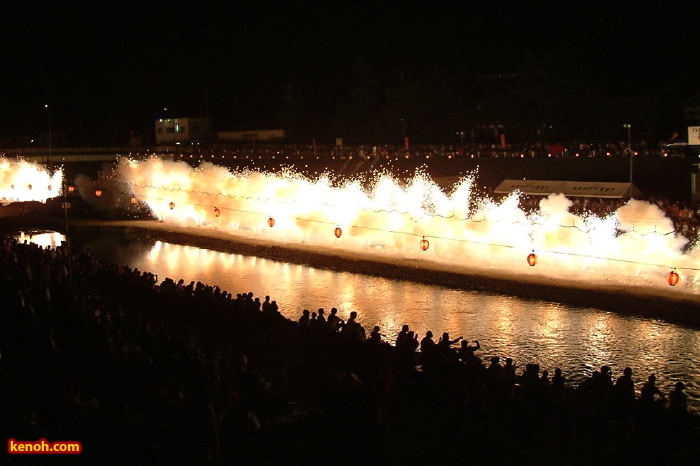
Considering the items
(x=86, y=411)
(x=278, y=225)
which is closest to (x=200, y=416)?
(x=86, y=411)

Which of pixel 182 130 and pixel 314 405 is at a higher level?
pixel 182 130

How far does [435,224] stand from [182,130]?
53887 mm

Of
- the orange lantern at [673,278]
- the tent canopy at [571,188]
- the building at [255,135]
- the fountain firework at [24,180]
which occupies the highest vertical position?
the building at [255,135]

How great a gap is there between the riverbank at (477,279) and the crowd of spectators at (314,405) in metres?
10.7

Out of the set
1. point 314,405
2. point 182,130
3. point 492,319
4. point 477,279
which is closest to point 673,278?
point 492,319

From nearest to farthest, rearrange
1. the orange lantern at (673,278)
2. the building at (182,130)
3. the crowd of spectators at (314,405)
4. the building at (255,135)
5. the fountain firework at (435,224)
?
the crowd of spectators at (314,405) → the orange lantern at (673,278) → the fountain firework at (435,224) → the building at (255,135) → the building at (182,130)

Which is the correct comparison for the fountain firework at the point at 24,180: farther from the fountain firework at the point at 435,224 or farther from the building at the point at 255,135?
the fountain firework at the point at 435,224

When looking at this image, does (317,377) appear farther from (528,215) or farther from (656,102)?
(656,102)

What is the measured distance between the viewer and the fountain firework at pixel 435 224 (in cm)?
2647

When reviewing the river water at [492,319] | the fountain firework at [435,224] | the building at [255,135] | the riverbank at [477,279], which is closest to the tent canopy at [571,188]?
the fountain firework at [435,224]

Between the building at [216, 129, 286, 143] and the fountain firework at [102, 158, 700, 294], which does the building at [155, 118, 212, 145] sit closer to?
the building at [216, 129, 286, 143]

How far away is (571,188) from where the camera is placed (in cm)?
3775

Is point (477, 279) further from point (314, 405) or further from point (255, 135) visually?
point (255, 135)

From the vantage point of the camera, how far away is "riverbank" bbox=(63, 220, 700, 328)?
76.8ft
